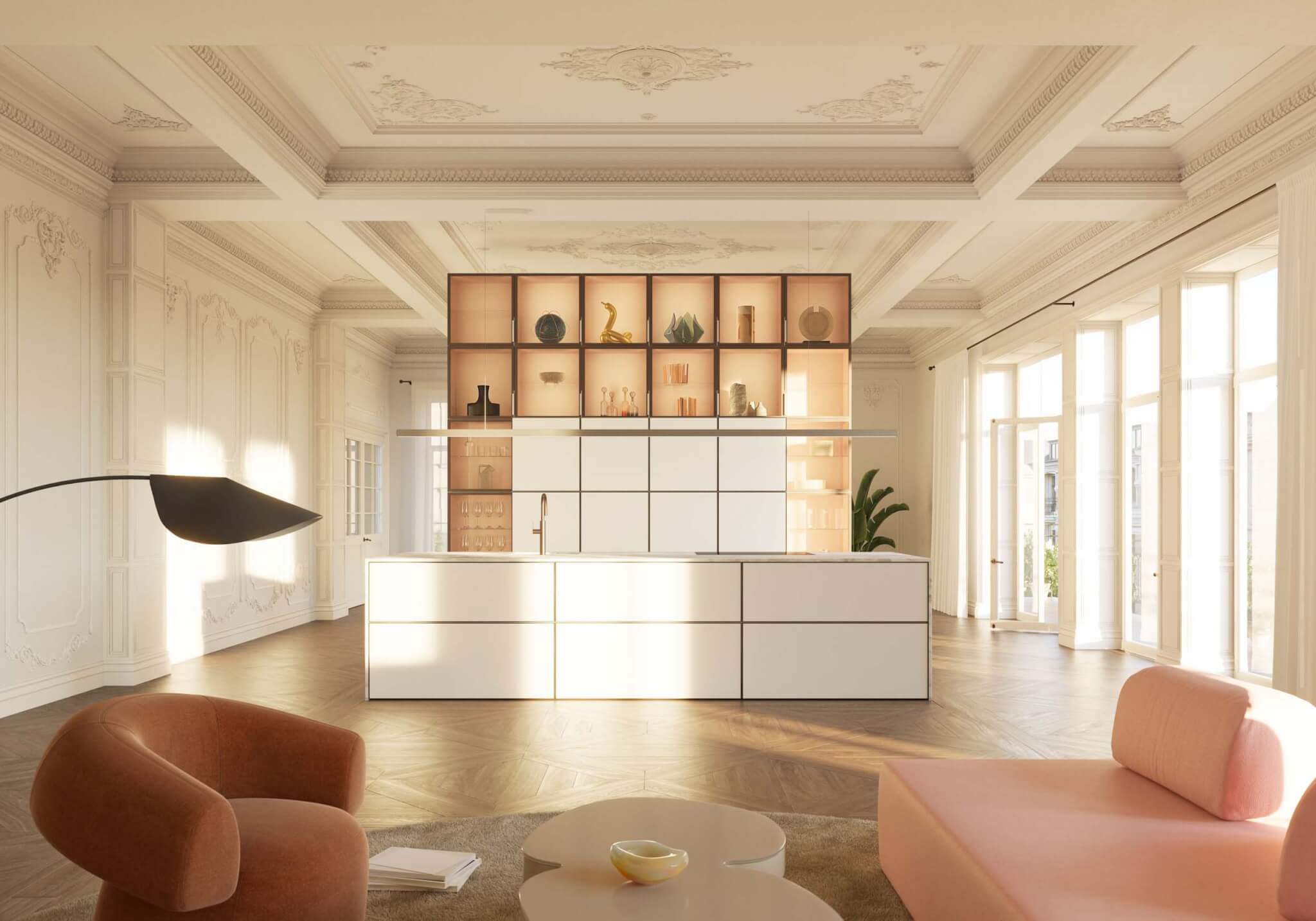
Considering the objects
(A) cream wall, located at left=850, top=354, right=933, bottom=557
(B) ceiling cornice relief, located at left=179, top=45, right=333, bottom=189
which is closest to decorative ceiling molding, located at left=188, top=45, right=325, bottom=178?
→ (B) ceiling cornice relief, located at left=179, top=45, right=333, bottom=189

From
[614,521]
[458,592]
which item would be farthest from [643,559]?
[614,521]

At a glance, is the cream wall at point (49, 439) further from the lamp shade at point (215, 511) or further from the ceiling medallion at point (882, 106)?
the ceiling medallion at point (882, 106)

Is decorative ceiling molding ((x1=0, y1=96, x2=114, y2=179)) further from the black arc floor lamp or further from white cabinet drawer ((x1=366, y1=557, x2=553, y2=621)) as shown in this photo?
the black arc floor lamp

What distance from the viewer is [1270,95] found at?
17.3ft

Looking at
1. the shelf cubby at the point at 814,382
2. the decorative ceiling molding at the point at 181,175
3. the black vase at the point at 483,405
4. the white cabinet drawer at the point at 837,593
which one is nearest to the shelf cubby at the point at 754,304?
the shelf cubby at the point at 814,382

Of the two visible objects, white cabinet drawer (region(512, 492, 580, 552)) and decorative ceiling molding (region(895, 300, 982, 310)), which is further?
decorative ceiling molding (region(895, 300, 982, 310))

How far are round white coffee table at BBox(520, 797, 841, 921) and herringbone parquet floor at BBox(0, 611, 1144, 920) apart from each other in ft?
4.10

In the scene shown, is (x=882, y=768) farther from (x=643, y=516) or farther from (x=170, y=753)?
(x=643, y=516)

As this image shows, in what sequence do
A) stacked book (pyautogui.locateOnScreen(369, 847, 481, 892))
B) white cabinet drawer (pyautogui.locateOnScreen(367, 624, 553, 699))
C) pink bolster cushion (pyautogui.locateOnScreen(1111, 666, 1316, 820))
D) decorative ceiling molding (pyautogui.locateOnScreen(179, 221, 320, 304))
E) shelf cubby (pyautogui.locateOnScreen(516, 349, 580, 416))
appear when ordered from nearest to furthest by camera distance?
pink bolster cushion (pyautogui.locateOnScreen(1111, 666, 1316, 820)) < stacked book (pyautogui.locateOnScreen(369, 847, 481, 892)) < white cabinet drawer (pyautogui.locateOnScreen(367, 624, 553, 699)) < decorative ceiling molding (pyautogui.locateOnScreen(179, 221, 320, 304)) < shelf cubby (pyautogui.locateOnScreen(516, 349, 580, 416))

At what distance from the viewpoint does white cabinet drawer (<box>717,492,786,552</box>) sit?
800 centimetres

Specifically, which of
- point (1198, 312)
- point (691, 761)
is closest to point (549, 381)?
point (691, 761)

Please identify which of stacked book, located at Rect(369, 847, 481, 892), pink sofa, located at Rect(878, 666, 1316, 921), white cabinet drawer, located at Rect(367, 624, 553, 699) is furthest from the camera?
white cabinet drawer, located at Rect(367, 624, 553, 699)

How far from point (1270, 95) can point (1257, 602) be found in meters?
3.23

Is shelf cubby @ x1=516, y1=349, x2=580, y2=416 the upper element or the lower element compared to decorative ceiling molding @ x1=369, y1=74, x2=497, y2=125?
lower
